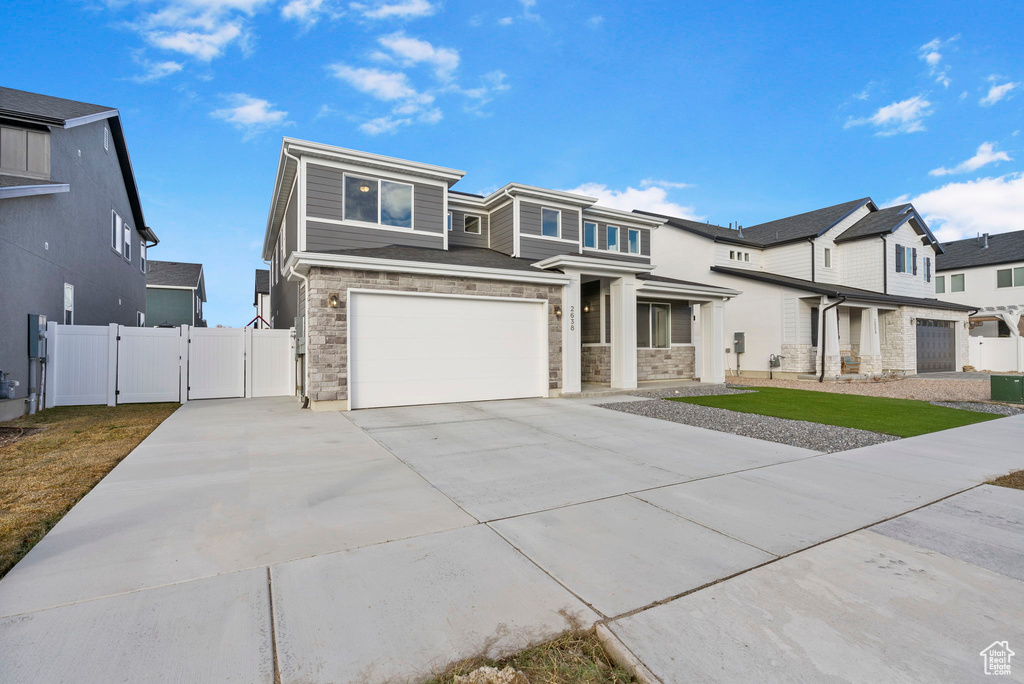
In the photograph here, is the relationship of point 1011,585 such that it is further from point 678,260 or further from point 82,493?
point 678,260

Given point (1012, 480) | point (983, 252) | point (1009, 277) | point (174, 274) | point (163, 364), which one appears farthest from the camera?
point (174, 274)

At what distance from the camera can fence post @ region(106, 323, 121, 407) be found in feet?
34.2

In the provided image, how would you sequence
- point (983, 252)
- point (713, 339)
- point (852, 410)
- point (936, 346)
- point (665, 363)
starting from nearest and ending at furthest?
point (852, 410) < point (713, 339) < point (665, 363) < point (936, 346) < point (983, 252)

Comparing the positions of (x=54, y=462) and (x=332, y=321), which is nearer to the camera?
(x=54, y=462)

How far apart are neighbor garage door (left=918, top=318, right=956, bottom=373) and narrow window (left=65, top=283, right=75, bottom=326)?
3099cm

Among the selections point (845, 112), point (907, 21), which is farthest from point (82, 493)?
point (845, 112)

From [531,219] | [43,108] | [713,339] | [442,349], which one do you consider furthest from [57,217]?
[713,339]

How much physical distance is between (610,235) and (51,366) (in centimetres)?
1575

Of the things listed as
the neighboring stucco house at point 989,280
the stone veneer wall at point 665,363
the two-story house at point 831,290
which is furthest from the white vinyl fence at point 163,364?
the neighboring stucco house at point 989,280

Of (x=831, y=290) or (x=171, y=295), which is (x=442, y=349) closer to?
(x=831, y=290)

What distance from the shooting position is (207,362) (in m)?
11.3

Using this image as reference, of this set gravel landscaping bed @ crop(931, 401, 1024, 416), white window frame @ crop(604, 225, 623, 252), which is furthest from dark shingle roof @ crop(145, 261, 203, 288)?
gravel landscaping bed @ crop(931, 401, 1024, 416)

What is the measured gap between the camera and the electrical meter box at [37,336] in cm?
905

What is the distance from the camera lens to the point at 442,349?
1030 centimetres
